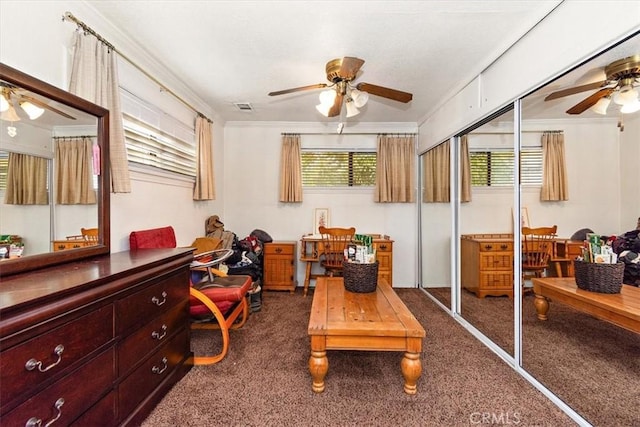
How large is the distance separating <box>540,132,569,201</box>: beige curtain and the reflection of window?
4cm

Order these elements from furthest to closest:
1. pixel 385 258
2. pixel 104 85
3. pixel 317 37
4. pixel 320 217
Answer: pixel 320 217, pixel 385 258, pixel 317 37, pixel 104 85

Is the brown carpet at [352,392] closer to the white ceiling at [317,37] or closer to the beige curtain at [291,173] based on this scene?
the beige curtain at [291,173]

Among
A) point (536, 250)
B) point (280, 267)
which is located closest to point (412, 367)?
point (536, 250)

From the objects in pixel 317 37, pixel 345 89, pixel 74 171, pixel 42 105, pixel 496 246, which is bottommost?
pixel 496 246

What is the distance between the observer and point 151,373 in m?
1.61

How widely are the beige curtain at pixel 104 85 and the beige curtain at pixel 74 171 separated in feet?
0.60

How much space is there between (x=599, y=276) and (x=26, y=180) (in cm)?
318

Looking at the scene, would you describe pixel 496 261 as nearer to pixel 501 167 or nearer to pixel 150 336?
pixel 501 167

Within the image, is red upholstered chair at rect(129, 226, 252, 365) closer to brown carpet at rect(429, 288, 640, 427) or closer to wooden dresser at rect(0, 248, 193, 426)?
wooden dresser at rect(0, 248, 193, 426)

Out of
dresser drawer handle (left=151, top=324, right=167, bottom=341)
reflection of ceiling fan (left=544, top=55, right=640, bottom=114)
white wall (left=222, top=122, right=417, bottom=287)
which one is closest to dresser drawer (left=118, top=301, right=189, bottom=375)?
dresser drawer handle (left=151, top=324, right=167, bottom=341)

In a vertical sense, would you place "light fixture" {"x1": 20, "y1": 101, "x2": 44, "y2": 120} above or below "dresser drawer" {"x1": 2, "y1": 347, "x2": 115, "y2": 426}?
above

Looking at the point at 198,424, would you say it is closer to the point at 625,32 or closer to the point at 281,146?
the point at 625,32

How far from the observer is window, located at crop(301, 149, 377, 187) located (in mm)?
4293

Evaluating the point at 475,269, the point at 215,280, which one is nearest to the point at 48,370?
the point at 215,280
